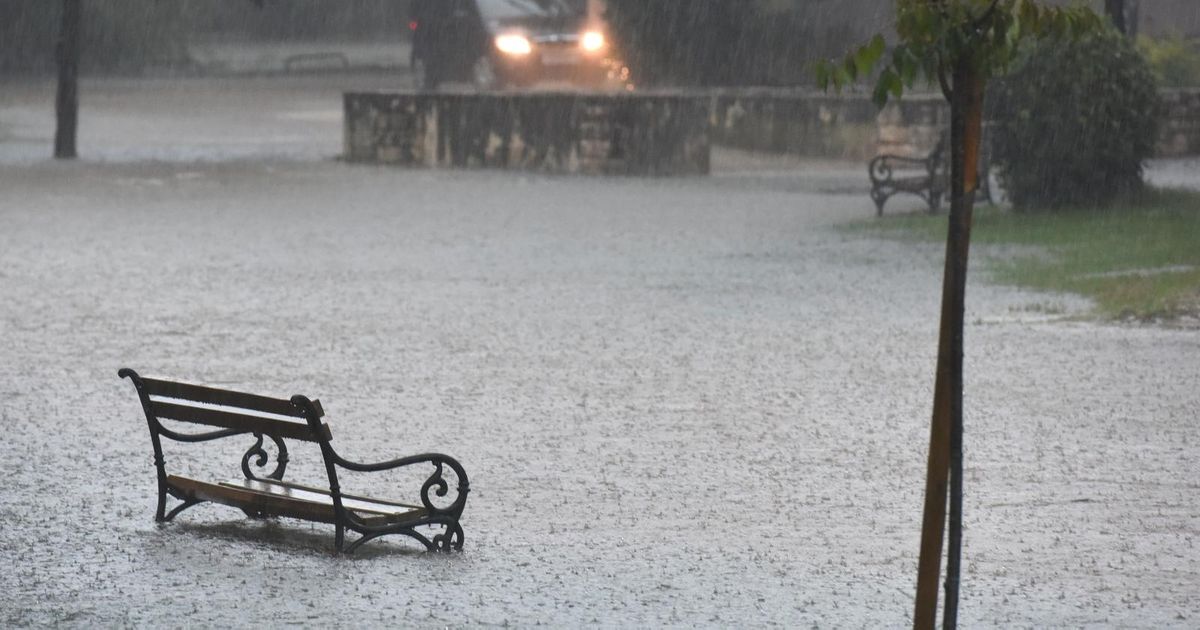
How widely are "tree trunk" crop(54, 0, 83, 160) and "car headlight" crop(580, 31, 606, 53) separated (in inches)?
320

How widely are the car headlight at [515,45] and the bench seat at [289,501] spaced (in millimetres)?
24162

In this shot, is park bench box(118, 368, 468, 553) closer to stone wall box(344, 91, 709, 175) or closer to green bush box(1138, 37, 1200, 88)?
stone wall box(344, 91, 709, 175)

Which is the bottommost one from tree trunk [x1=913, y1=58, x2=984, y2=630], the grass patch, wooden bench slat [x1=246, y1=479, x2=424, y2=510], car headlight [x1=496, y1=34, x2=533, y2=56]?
wooden bench slat [x1=246, y1=479, x2=424, y2=510]

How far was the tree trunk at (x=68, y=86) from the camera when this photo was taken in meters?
25.3

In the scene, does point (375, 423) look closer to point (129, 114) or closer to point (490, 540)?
point (490, 540)

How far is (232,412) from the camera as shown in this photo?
656 cm

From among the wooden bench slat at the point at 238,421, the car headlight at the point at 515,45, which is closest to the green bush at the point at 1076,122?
the wooden bench slat at the point at 238,421

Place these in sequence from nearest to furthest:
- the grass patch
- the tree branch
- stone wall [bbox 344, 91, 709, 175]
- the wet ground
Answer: the tree branch
the wet ground
the grass patch
stone wall [bbox 344, 91, 709, 175]

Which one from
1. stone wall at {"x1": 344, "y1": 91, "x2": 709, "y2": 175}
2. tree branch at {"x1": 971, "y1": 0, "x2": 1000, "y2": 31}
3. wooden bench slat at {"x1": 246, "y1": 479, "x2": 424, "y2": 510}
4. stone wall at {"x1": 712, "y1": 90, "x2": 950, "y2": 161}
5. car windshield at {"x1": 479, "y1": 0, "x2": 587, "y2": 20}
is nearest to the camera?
tree branch at {"x1": 971, "y1": 0, "x2": 1000, "y2": 31}

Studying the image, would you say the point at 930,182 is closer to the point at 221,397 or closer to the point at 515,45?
the point at 221,397

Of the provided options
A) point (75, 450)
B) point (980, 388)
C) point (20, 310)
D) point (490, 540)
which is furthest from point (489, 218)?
point (490, 540)

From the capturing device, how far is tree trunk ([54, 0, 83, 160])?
2533 cm

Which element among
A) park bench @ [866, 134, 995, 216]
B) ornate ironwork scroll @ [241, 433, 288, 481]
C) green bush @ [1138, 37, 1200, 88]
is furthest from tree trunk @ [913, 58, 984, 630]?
A: green bush @ [1138, 37, 1200, 88]

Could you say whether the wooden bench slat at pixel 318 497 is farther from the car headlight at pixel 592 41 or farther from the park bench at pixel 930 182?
the car headlight at pixel 592 41
